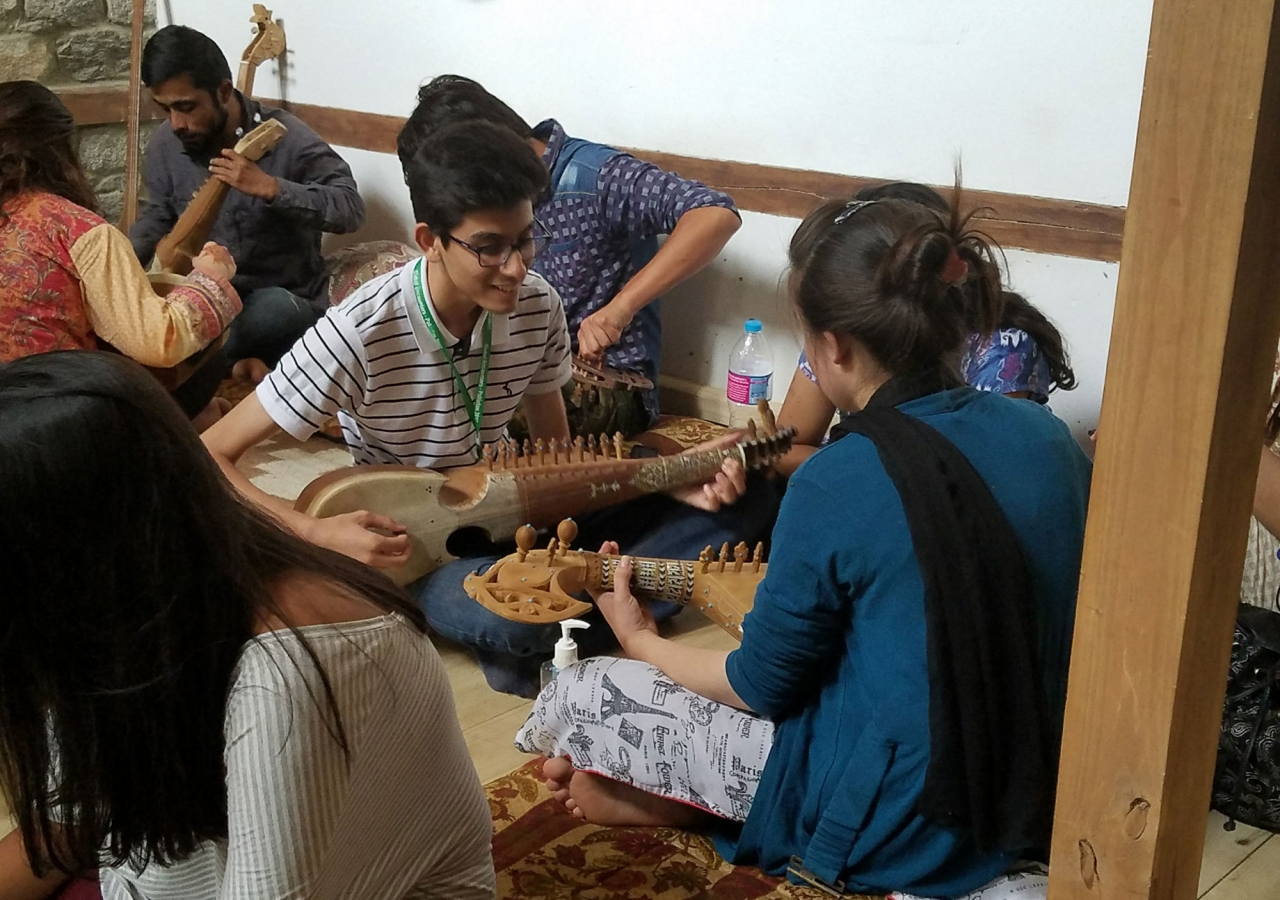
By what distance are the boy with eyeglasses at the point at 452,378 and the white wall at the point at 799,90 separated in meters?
0.93

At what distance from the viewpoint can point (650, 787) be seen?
1.58m

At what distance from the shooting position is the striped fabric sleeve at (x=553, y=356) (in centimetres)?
227

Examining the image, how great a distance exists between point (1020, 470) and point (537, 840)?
82cm

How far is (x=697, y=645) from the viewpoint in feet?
7.32

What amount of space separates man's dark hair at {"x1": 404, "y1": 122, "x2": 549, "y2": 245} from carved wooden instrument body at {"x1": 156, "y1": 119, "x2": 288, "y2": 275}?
1456mm

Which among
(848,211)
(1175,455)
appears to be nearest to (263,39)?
(848,211)

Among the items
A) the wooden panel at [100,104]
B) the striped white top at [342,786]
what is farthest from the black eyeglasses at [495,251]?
the wooden panel at [100,104]

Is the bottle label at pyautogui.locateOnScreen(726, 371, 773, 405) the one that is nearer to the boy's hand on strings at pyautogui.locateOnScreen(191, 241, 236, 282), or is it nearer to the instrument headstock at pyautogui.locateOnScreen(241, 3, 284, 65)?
the boy's hand on strings at pyautogui.locateOnScreen(191, 241, 236, 282)

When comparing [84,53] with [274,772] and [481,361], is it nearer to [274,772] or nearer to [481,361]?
[481,361]

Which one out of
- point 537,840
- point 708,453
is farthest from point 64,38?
point 537,840

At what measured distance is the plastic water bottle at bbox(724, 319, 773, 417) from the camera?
310cm

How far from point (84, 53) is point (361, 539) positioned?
10.5 feet

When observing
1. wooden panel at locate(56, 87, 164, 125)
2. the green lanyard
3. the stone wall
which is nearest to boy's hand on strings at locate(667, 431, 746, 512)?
the green lanyard

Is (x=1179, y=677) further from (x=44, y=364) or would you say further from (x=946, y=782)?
(x=44, y=364)
